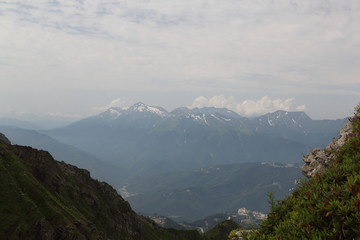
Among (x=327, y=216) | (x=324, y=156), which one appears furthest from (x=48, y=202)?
(x=327, y=216)

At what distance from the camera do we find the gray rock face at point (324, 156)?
3240 cm

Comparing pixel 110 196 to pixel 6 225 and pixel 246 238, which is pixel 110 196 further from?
pixel 246 238

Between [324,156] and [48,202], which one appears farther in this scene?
[48,202]

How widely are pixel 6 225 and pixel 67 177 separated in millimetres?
57991

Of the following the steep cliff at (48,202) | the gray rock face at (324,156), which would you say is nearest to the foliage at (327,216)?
the gray rock face at (324,156)

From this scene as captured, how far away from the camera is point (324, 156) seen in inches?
1404

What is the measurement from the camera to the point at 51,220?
78062 mm

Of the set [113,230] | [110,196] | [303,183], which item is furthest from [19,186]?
[303,183]

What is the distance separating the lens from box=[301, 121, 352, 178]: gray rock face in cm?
3240

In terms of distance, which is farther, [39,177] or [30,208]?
[39,177]

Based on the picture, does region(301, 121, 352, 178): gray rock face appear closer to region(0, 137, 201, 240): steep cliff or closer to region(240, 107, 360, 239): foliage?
region(240, 107, 360, 239): foliage

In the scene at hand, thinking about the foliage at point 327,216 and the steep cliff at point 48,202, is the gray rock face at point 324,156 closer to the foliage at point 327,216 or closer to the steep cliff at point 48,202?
the foliage at point 327,216

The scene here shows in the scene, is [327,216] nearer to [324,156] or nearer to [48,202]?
[324,156]

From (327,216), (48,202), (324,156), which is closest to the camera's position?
(327,216)
